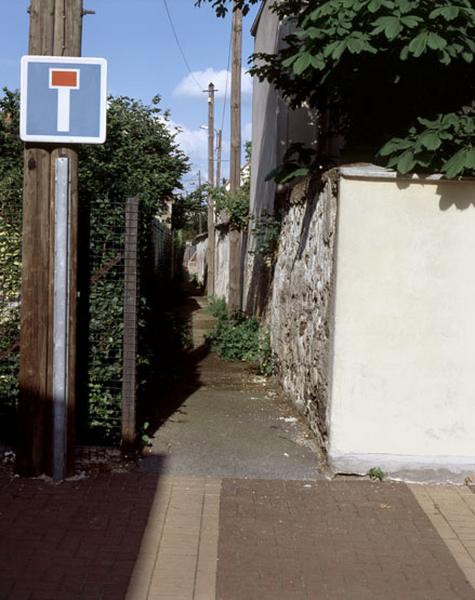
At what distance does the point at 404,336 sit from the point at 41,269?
285 centimetres

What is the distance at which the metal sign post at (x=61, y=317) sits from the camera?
5859mm

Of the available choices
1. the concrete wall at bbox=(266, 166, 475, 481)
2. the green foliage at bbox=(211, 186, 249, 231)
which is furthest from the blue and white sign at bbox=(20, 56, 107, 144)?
the green foliage at bbox=(211, 186, 249, 231)

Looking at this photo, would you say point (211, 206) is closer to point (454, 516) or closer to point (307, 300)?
point (307, 300)

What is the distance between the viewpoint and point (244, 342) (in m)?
12.6

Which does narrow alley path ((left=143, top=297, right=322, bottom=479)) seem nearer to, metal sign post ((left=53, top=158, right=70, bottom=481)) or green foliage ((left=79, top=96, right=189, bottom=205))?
metal sign post ((left=53, top=158, right=70, bottom=481))

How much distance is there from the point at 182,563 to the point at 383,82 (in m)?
4.53

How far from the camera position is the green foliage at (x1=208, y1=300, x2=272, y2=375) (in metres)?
11.3

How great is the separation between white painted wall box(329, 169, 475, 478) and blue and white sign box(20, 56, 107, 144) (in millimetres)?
2041

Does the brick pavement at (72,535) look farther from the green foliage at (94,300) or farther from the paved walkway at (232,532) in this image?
the green foliage at (94,300)

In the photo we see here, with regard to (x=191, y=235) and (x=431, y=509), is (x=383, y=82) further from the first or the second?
(x=191, y=235)

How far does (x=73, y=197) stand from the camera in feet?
19.5

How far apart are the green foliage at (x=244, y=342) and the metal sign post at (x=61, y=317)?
5.13 m

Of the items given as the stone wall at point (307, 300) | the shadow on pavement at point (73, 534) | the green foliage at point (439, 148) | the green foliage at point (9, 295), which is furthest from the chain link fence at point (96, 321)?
the green foliage at point (439, 148)

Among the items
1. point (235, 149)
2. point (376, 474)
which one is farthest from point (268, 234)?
point (235, 149)
